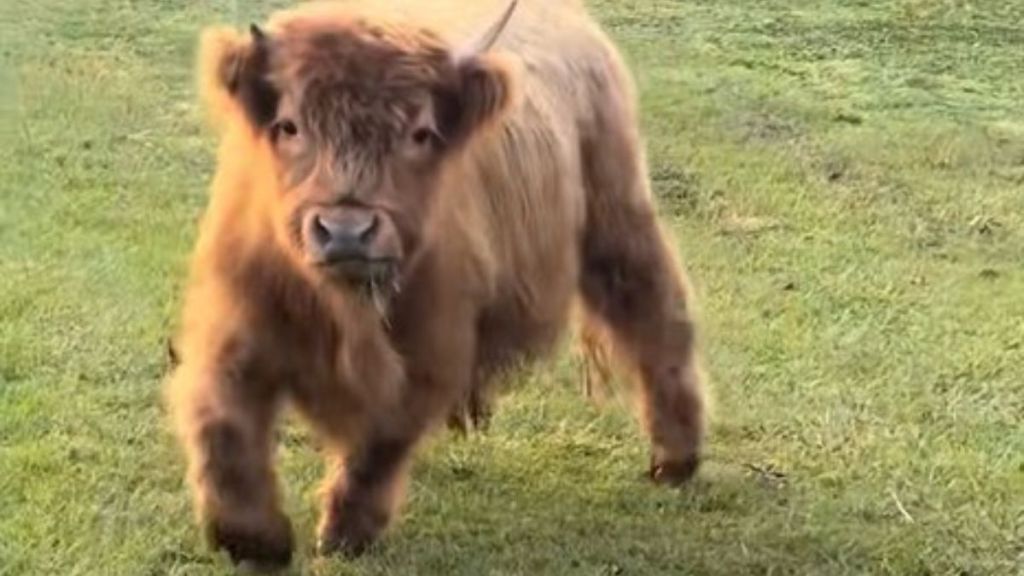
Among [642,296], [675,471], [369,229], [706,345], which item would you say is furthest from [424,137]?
[706,345]

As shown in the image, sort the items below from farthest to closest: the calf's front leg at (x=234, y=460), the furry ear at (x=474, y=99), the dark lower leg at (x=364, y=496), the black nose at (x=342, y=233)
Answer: the dark lower leg at (x=364, y=496) → the calf's front leg at (x=234, y=460) → the furry ear at (x=474, y=99) → the black nose at (x=342, y=233)

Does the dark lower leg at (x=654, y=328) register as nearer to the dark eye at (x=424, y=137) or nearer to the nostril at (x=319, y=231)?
the dark eye at (x=424, y=137)

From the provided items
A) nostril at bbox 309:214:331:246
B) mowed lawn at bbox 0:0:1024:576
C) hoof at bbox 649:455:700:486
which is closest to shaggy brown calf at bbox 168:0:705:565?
nostril at bbox 309:214:331:246

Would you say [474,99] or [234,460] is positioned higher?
[474,99]

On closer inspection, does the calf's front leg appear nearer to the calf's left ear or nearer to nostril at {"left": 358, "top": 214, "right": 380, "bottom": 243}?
nostril at {"left": 358, "top": 214, "right": 380, "bottom": 243}

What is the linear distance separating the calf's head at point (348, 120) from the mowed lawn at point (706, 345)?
916 millimetres

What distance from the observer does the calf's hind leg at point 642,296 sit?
5.77 metres

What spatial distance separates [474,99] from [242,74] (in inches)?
18.7

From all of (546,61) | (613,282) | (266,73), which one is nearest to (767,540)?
(613,282)

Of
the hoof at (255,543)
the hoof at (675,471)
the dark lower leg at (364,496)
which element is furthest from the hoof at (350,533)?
the hoof at (675,471)

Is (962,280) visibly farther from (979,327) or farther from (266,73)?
(266,73)

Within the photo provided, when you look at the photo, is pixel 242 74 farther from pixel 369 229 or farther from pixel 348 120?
pixel 369 229

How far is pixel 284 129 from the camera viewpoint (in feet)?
14.7

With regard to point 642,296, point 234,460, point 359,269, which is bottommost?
point 642,296
